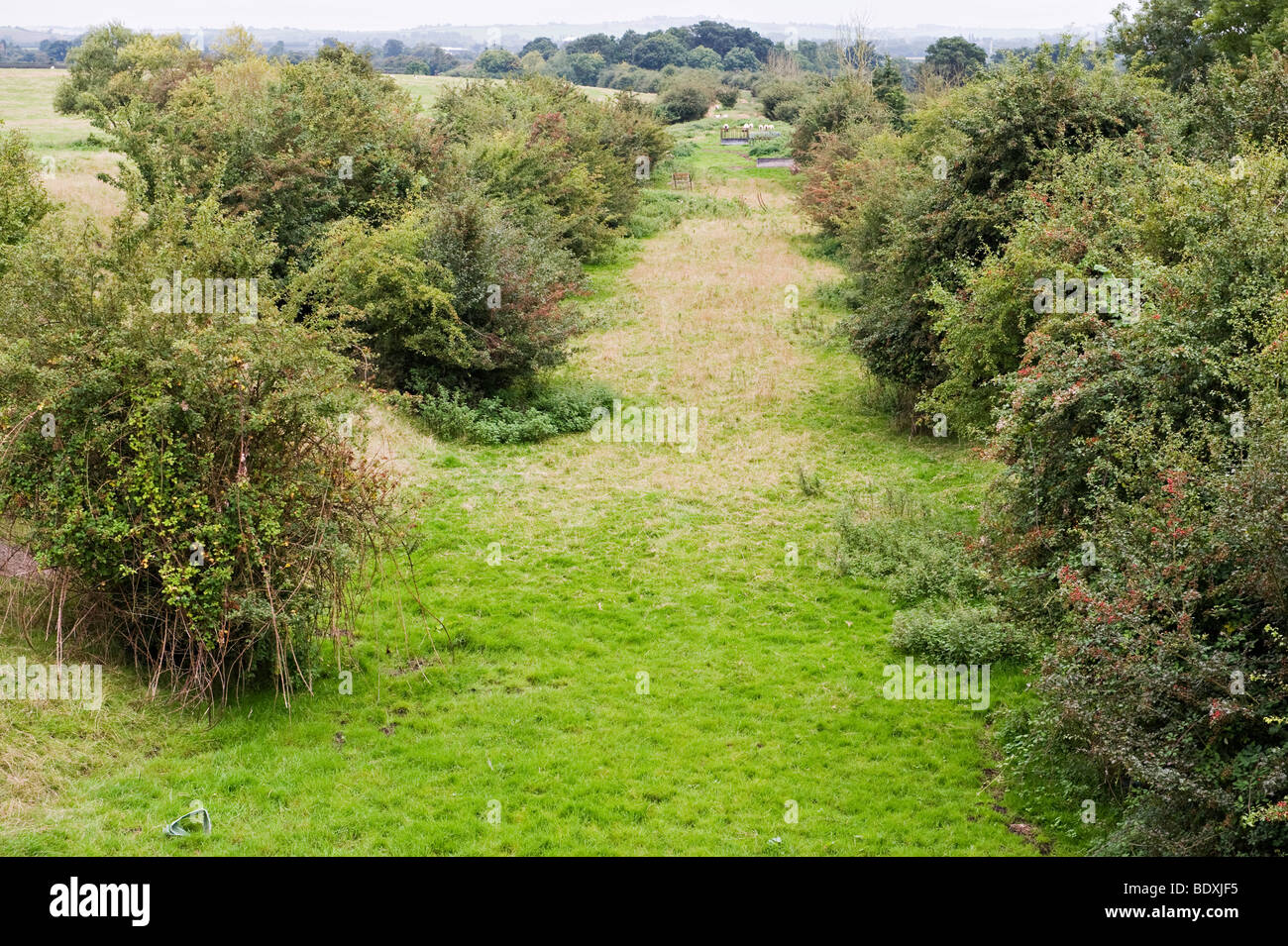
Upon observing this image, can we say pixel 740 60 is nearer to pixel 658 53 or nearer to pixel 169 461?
pixel 658 53

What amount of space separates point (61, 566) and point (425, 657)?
4.06m

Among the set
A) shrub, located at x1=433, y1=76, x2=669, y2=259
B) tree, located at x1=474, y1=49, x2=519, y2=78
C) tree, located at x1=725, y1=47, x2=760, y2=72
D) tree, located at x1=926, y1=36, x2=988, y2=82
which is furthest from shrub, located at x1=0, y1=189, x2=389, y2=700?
tree, located at x1=725, y1=47, x2=760, y2=72

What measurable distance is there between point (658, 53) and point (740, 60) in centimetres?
1363

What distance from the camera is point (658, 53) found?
13125 cm

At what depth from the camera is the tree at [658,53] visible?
12988cm

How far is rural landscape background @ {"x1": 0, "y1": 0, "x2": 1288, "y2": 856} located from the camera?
26.8 ft

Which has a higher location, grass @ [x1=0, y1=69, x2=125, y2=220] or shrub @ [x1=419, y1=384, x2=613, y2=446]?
grass @ [x1=0, y1=69, x2=125, y2=220]

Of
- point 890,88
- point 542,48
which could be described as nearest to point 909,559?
point 890,88

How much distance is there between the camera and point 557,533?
1594cm

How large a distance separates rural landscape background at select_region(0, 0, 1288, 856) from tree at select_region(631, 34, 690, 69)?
117935mm

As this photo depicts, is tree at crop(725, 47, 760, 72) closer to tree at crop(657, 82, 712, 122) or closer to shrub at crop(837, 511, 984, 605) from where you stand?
tree at crop(657, 82, 712, 122)

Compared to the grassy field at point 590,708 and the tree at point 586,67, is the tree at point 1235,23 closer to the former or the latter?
the grassy field at point 590,708

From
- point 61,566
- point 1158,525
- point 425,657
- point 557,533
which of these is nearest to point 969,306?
point 557,533

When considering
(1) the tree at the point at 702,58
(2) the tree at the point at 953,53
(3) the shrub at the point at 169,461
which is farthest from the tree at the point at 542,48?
(3) the shrub at the point at 169,461
